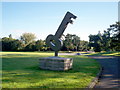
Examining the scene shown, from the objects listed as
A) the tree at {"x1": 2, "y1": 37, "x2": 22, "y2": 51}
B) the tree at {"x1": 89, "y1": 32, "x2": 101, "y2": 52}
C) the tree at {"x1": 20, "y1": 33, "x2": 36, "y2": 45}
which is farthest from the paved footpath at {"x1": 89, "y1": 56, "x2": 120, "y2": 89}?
the tree at {"x1": 20, "y1": 33, "x2": 36, "y2": 45}

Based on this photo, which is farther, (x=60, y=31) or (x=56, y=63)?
(x=60, y=31)

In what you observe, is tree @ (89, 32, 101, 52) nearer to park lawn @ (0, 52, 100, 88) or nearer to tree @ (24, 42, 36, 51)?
tree @ (24, 42, 36, 51)

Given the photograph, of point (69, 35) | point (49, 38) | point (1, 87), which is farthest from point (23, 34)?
point (1, 87)

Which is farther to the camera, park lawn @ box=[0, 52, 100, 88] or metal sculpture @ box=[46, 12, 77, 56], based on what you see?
metal sculpture @ box=[46, 12, 77, 56]

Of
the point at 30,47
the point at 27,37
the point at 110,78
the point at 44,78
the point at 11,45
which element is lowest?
the point at 110,78

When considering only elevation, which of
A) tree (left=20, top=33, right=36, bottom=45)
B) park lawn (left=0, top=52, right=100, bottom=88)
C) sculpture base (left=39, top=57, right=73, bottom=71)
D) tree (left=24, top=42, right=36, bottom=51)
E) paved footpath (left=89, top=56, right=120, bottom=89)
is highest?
tree (left=20, top=33, right=36, bottom=45)

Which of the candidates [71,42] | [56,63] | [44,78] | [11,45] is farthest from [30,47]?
[44,78]

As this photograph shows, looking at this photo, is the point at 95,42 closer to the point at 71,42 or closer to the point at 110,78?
the point at 71,42

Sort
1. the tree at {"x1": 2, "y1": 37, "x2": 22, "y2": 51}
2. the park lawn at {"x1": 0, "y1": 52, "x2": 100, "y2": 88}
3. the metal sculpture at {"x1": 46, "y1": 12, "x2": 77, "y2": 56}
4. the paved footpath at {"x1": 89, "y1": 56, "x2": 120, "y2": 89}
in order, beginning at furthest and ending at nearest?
1. the tree at {"x1": 2, "y1": 37, "x2": 22, "y2": 51}
2. the metal sculpture at {"x1": 46, "y1": 12, "x2": 77, "y2": 56}
3. the paved footpath at {"x1": 89, "y1": 56, "x2": 120, "y2": 89}
4. the park lawn at {"x1": 0, "y1": 52, "x2": 100, "y2": 88}

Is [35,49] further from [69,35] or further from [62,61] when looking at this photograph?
[62,61]

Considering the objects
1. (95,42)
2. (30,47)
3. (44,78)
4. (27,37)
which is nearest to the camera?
(44,78)

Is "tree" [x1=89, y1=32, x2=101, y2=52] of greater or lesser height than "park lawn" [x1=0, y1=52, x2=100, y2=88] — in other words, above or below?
above

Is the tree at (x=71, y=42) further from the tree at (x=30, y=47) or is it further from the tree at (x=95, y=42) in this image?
the tree at (x=30, y=47)

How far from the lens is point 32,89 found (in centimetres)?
430
